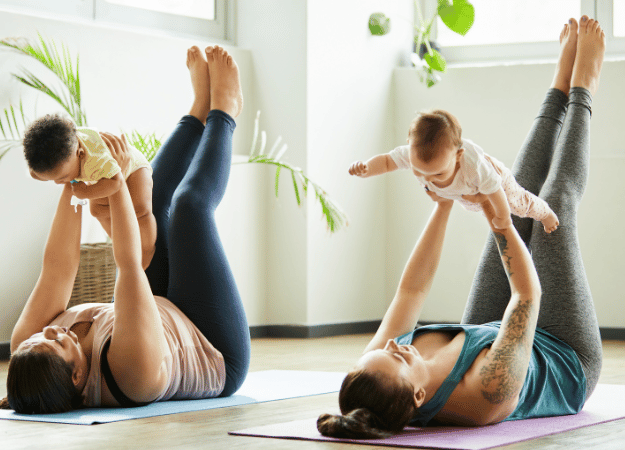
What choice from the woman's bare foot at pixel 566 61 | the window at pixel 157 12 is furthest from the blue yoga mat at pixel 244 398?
the window at pixel 157 12

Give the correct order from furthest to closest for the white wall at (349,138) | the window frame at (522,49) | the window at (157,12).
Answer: the window frame at (522,49) < the white wall at (349,138) < the window at (157,12)

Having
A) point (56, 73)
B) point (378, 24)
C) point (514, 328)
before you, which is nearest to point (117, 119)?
point (56, 73)

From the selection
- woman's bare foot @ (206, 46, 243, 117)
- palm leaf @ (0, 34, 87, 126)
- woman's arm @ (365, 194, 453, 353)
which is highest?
palm leaf @ (0, 34, 87, 126)

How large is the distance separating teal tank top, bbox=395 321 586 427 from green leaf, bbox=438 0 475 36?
10.2 feet

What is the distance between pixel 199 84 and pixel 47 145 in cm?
99

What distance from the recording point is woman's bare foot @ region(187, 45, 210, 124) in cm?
274

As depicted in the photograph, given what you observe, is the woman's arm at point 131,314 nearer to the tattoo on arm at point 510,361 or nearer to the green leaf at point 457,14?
the tattoo on arm at point 510,361

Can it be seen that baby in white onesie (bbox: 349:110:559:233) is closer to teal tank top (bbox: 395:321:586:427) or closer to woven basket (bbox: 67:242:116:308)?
teal tank top (bbox: 395:321:586:427)

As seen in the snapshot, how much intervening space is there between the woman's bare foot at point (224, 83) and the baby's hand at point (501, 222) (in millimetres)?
1052

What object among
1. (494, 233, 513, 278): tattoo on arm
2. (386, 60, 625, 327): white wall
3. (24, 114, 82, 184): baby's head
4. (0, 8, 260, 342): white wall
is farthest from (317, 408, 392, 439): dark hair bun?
(386, 60, 625, 327): white wall

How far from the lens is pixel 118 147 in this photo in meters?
2.12

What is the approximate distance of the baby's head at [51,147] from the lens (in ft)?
6.19

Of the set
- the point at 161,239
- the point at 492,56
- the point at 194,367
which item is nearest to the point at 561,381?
the point at 194,367

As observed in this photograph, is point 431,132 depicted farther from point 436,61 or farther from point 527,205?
point 436,61
